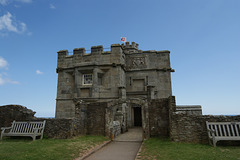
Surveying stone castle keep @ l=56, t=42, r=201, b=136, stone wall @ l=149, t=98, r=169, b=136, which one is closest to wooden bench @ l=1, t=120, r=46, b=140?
stone castle keep @ l=56, t=42, r=201, b=136

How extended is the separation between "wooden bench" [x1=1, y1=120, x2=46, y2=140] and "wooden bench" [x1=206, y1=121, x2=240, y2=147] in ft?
29.1

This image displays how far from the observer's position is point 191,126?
8.51 m

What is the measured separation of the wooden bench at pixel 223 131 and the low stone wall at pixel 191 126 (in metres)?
0.26

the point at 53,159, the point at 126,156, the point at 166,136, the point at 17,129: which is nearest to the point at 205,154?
the point at 126,156

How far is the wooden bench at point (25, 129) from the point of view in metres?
9.34

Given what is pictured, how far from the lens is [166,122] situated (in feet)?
34.0

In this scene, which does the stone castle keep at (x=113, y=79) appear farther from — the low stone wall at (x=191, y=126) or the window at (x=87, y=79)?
the low stone wall at (x=191, y=126)

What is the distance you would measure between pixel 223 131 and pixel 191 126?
4.94 ft

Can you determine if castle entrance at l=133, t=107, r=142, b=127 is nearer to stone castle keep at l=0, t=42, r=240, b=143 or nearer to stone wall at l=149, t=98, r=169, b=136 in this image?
stone castle keep at l=0, t=42, r=240, b=143

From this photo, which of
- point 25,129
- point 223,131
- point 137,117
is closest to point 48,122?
point 25,129

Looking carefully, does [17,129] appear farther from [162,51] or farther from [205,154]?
[162,51]

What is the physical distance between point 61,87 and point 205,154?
1508 centimetres

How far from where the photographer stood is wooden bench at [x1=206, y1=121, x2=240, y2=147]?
24.7 feet

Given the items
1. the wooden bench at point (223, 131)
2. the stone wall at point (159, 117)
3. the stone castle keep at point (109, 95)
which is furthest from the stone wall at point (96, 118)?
the wooden bench at point (223, 131)
